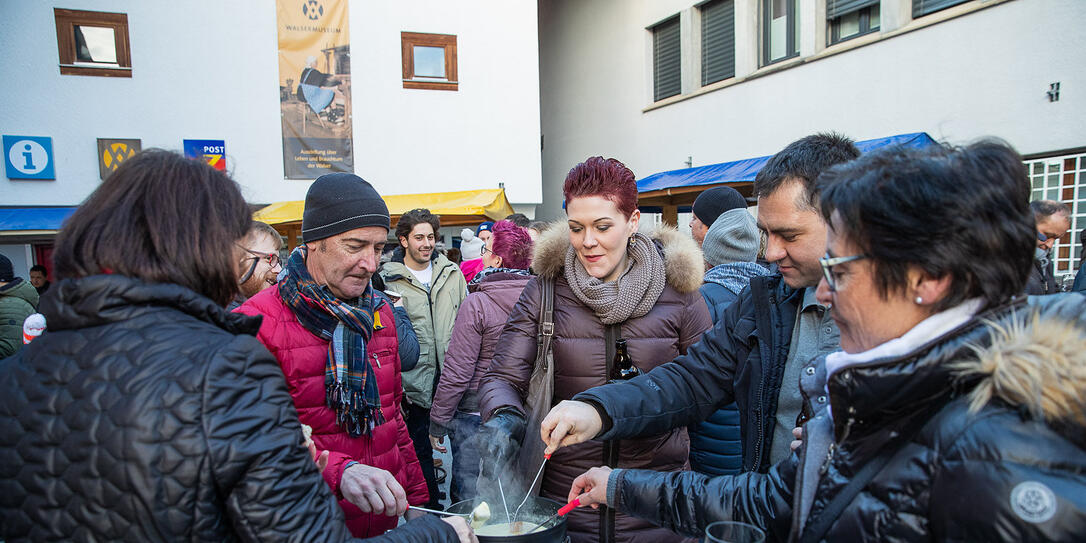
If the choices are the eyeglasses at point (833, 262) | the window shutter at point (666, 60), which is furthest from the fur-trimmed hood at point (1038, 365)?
the window shutter at point (666, 60)

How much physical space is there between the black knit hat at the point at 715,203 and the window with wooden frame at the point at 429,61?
11.0m

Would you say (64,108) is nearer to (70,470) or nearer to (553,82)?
(553,82)

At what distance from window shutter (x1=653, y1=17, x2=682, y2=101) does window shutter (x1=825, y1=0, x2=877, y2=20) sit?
3.64 m

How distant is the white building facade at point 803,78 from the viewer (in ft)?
23.7

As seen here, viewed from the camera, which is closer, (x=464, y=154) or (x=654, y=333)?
(x=654, y=333)

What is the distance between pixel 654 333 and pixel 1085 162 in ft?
25.4

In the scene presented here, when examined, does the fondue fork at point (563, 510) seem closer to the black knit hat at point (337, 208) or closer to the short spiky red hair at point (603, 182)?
the short spiky red hair at point (603, 182)

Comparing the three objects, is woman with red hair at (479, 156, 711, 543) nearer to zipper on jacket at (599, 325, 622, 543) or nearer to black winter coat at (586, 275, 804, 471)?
zipper on jacket at (599, 325, 622, 543)

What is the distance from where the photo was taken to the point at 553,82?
1767cm

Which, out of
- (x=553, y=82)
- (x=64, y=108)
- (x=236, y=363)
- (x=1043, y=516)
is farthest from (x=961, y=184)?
(x=553, y=82)

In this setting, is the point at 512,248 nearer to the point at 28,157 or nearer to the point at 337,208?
the point at 337,208

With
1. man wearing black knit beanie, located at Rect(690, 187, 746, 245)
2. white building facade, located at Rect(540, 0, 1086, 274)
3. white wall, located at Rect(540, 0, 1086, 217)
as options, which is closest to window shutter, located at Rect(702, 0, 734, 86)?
white building facade, located at Rect(540, 0, 1086, 274)

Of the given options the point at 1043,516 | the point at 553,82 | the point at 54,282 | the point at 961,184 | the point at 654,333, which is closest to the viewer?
the point at 1043,516

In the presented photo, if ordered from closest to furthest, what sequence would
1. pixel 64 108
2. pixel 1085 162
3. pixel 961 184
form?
pixel 961 184
pixel 1085 162
pixel 64 108
